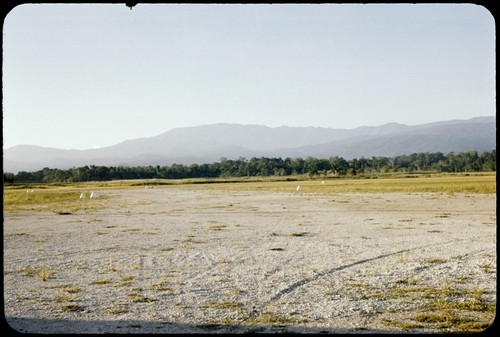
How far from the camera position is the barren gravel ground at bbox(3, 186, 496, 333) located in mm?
7117

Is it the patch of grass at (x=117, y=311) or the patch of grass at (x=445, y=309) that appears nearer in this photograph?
the patch of grass at (x=445, y=309)

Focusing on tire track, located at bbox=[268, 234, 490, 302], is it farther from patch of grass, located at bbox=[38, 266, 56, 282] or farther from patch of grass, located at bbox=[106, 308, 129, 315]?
patch of grass, located at bbox=[38, 266, 56, 282]

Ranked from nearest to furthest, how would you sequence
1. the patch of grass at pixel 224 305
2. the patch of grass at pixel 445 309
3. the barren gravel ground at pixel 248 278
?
the patch of grass at pixel 445 309 < the barren gravel ground at pixel 248 278 < the patch of grass at pixel 224 305

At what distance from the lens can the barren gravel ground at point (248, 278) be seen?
7117 mm

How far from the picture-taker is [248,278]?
32.8 feet

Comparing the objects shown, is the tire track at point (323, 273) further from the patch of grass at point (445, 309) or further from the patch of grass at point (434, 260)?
the patch of grass at point (445, 309)

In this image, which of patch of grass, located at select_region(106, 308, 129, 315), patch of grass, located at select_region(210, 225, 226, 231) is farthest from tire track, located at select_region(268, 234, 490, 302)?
patch of grass, located at select_region(210, 225, 226, 231)

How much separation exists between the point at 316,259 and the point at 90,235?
8.72 m

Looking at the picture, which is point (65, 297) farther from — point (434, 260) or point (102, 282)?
point (434, 260)

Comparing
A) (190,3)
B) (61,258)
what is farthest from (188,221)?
(190,3)

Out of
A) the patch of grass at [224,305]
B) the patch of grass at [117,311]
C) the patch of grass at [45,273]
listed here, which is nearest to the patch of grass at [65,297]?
the patch of grass at [117,311]

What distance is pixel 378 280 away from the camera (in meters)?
9.68

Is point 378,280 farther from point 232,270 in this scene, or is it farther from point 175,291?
point 175,291

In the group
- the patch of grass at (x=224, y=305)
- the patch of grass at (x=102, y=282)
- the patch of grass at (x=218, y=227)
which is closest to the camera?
the patch of grass at (x=224, y=305)
